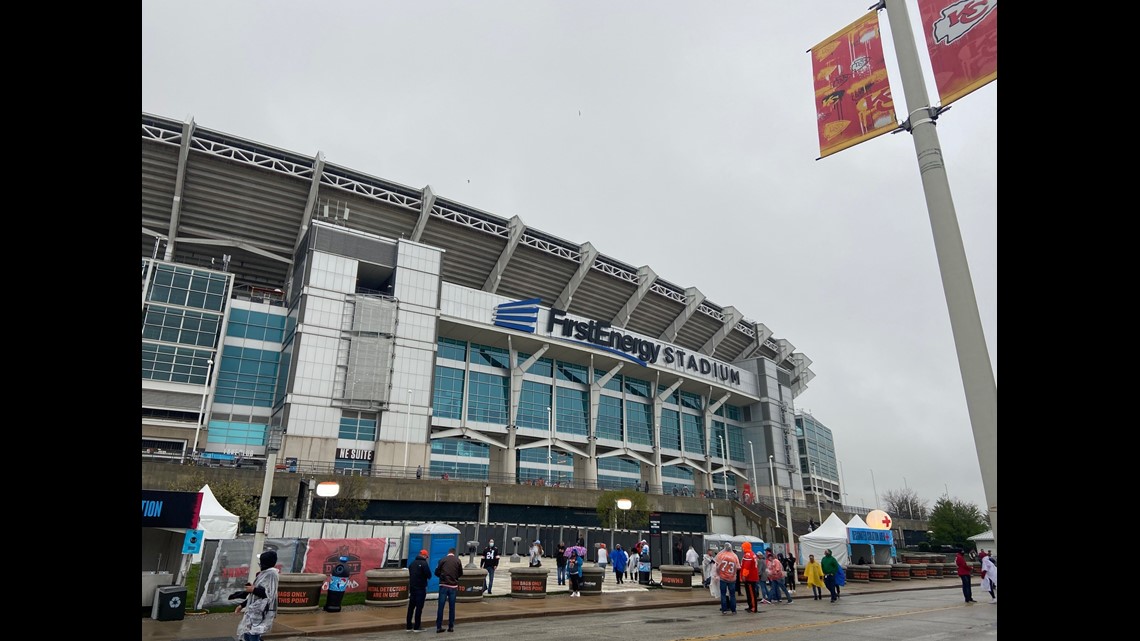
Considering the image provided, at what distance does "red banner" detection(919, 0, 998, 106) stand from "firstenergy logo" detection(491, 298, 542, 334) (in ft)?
161

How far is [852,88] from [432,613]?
51.1 ft

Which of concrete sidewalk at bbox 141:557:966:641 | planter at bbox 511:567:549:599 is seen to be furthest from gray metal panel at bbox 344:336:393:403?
planter at bbox 511:567:549:599

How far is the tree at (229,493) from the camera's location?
34.1 m

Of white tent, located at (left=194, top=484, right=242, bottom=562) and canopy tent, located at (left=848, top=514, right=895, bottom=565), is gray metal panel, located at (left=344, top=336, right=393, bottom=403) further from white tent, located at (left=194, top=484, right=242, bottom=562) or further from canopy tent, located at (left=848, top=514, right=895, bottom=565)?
canopy tent, located at (left=848, top=514, right=895, bottom=565)

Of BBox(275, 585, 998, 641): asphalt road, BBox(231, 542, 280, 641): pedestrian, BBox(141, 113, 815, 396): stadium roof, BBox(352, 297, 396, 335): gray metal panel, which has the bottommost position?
BBox(275, 585, 998, 641): asphalt road

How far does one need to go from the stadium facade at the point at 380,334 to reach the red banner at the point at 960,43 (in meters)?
44.1

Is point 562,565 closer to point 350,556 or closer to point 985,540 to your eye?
point 350,556

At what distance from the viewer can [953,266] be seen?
8352 mm

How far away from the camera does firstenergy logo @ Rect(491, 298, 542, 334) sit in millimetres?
57000
